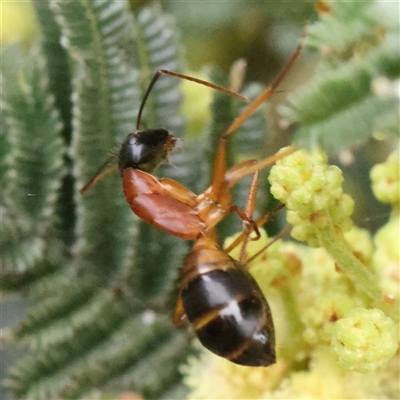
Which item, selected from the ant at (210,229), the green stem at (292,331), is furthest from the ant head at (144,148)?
the green stem at (292,331)

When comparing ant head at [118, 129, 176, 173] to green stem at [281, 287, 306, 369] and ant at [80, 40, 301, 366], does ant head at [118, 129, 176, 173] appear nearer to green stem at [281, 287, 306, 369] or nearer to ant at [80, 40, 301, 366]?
ant at [80, 40, 301, 366]

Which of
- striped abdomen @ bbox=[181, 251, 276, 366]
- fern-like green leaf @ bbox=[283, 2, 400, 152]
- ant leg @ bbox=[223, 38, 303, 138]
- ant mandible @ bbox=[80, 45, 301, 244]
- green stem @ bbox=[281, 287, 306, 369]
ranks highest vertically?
fern-like green leaf @ bbox=[283, 2, 400, 152]

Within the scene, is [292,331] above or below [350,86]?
below

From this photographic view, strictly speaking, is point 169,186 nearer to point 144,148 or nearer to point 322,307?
point 144,148

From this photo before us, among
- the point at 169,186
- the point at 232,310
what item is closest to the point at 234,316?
the point at 232,310

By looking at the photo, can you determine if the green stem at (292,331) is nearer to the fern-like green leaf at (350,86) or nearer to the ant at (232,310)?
the ant at (232,310)

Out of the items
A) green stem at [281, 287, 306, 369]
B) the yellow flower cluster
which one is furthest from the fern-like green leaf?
green stem at [281, 287, 306, 369]

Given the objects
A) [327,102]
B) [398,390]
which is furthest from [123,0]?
[398,390]
